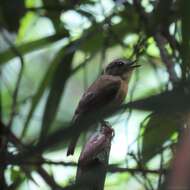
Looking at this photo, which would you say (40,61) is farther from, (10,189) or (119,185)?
(10,189)

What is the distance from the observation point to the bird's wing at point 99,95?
11.5 feet

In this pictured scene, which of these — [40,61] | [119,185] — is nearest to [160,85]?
[119,185]

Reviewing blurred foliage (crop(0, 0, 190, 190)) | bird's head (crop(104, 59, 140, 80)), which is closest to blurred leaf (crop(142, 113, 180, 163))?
blurred foliage (crop(0, 0, 190, 190))

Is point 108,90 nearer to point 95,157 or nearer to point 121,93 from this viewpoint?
point 121,93

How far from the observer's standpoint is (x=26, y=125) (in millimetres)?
3000

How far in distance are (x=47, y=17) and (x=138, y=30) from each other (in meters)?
0.63

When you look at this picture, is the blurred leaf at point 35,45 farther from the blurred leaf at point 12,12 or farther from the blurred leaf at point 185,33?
the blurred leaf at point 185,33

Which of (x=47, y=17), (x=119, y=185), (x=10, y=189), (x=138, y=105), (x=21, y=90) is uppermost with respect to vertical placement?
(x=47, y=17)

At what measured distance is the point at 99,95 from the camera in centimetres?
384

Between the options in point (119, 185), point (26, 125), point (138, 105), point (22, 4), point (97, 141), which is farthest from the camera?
point (119, 185)

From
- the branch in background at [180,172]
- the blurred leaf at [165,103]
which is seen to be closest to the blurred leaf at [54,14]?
the blurred leaf at [165,103]

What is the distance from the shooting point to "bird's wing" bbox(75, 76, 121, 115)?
3516mm

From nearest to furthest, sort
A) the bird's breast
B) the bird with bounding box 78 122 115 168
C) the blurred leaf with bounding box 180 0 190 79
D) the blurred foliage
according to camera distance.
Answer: the blurred leaf with bounding box 180 0 190 79
the bird with bounding box 78 122 115 168
the blurred foliage
the bird's breast

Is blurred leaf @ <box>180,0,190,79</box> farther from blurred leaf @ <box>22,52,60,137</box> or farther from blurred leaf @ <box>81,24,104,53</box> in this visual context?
blurred leaf @ <box>81,24,104,53</box>
